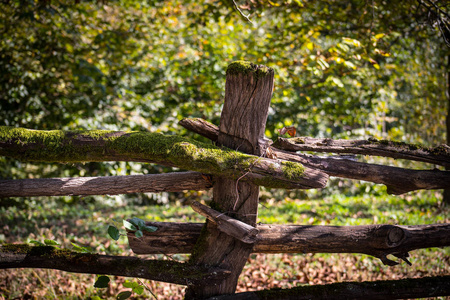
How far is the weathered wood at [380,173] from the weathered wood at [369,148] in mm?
76

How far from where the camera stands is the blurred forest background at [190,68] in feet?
16.2

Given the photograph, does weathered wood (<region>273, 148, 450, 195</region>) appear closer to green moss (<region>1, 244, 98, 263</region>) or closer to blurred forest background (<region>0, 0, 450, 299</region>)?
green moss (<region>1, 244, 98, 263</region>)

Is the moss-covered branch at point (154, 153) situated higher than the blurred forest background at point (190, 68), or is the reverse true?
the blurred forest background at point (190, 68)

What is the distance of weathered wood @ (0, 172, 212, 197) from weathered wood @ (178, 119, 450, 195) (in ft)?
1.21

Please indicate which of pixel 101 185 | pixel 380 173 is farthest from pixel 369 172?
pixel 101 185

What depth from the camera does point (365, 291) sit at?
2.35 meters

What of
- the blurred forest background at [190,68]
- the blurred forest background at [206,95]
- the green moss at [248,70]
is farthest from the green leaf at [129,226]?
the blurred forest background at [190,68]

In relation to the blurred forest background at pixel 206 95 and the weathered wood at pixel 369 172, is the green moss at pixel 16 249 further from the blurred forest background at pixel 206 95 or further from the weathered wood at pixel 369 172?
the weathered wood at pixel 369 172

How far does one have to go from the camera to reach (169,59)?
713 cm

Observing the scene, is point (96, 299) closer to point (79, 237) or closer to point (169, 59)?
point (79, 237)

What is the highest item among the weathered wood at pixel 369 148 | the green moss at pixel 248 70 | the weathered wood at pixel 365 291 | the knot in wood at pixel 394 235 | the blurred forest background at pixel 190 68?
the blurred forest background at pixel 190 68

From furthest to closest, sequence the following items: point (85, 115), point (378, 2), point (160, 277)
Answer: point (85, 115) → point (378, 2) → point (160, 277)

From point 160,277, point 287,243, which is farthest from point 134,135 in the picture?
point 287,243

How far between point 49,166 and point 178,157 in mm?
5720
